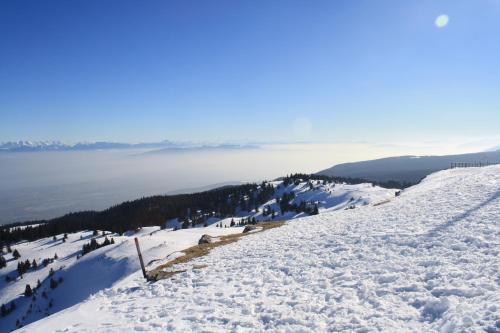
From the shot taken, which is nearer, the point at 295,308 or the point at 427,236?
the point at 295,308

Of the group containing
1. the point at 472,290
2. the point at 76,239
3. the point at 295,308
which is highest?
the point at 472,290

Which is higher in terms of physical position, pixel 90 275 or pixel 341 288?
pixel 341 288

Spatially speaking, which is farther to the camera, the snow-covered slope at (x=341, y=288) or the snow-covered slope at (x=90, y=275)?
the snow-covered slope at (x=90, y=275)

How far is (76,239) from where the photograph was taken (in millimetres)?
185625

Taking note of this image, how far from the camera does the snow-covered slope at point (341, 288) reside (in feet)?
34.3

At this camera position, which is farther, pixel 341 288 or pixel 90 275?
pixel 90 275

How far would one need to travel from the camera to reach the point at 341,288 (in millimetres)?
13492

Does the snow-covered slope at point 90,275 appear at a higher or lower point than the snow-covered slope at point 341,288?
lower

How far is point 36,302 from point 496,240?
375 feet

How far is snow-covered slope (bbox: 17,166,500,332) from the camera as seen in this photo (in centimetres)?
1046

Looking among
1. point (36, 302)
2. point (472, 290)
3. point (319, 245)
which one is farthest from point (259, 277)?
point (36, 302)

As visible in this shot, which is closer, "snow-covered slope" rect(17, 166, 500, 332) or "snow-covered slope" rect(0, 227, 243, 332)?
"snow-covered slope" rect(17, 166, 500, 332)

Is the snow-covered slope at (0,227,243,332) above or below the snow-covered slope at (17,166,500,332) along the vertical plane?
below

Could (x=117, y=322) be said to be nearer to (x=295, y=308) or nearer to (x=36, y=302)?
(x=295, y=308)
